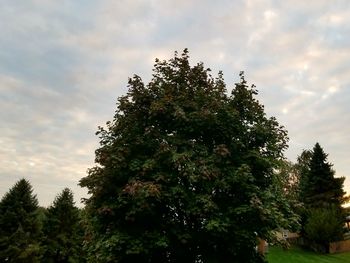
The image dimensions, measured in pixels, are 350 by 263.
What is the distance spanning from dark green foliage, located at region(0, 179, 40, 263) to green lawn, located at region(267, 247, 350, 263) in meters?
25.8

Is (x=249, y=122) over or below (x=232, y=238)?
over

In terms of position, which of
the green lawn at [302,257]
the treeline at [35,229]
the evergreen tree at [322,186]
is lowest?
the green lawn at [302,257]

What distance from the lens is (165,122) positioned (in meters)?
16.2

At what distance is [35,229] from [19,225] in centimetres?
219

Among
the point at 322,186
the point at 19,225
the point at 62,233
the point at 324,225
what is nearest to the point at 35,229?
the point at 19,225

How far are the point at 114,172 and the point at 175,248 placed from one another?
12.4 feet

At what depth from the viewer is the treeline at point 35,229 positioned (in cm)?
3812

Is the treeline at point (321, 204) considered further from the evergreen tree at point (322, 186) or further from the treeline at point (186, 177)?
the treeline at point (186, 177)

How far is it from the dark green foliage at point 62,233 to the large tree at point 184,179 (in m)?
34.2

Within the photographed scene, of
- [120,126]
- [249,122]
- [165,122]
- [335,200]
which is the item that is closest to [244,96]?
[249,122]

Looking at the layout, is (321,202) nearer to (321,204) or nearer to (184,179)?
(321,204)

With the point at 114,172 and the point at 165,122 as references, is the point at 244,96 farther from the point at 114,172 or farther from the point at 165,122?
the point at 114,172

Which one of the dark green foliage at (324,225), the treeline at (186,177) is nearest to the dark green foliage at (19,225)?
the treeline at (186,177)

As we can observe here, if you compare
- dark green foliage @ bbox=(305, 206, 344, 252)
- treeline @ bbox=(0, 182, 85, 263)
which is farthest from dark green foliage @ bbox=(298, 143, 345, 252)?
treeline @ bbox=(0, 182, 85, 263)
